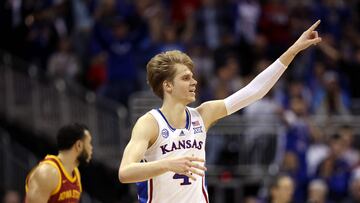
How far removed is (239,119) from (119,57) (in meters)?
2.72

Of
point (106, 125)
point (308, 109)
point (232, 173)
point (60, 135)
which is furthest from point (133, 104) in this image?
point (60, 135)

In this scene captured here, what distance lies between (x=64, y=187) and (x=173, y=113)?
2.26 meters

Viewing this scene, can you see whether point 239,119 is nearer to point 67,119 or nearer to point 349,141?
point 349,141

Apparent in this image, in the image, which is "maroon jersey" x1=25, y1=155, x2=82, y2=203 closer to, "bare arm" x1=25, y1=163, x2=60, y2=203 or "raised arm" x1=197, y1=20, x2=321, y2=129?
"bare arm" x1=25, y1=163, x2=60, y2=203

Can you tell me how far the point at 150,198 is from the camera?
7.34 m

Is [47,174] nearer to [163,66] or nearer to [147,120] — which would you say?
[147,120]

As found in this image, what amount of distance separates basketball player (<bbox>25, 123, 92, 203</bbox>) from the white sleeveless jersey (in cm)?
199

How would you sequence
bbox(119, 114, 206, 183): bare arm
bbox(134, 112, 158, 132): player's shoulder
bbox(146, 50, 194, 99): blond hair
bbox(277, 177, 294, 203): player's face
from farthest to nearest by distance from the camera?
bbox(277, 177, 294, 203): player's face < bbox(146, 50, 194, 99): blond hair < bbox(134, 112, 158, 132): player's shoulder < bbox(119, 114, 206, 183): bare arm

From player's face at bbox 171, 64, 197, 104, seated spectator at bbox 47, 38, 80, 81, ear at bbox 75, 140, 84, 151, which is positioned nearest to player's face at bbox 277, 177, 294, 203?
ear at bbox 75, 140, 84, 151

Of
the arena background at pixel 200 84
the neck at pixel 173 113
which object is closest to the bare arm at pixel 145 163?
the neck at pixel 173 113

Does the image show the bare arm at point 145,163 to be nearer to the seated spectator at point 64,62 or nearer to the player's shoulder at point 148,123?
the player's shoulder at point 148,123

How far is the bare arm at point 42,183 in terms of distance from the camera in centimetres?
904

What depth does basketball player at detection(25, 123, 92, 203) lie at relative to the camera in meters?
9.11

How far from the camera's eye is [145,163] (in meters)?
6.65
